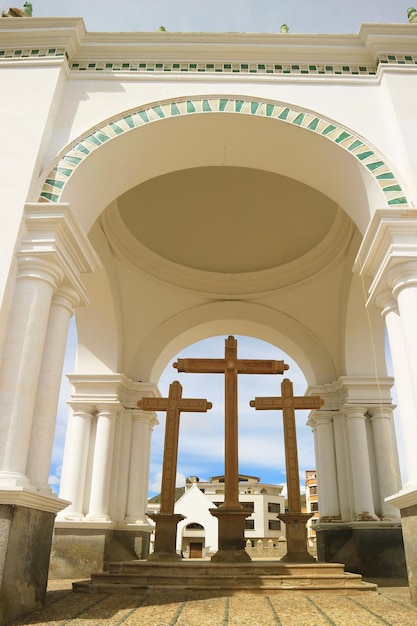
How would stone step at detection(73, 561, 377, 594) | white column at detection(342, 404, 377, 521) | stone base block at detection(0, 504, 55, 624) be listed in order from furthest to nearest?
white column at detection(342, 404, 377, 521) → stone step at detection(73, 561, 377, 594) → stone base block at detection(0, 504, 55, 624)

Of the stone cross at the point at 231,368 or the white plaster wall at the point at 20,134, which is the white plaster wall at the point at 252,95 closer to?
the white plaster wall at the point at 20,134

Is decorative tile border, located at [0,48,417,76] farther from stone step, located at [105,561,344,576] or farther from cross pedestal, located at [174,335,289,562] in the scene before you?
stone step, located at [105,561,344,576]

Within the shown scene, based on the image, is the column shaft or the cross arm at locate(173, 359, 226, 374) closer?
the column shaft

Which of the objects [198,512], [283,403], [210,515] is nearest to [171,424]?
[283,403]

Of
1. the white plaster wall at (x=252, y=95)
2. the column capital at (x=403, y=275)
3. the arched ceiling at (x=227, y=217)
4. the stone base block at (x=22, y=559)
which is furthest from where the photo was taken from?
the arched ceiling at (x=227, y=217)

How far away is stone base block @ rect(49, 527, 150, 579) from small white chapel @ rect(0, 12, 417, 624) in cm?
3

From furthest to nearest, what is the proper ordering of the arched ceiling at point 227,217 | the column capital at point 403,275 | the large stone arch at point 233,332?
the large stone arch at point 233,332 < the arched ceiling at point 227,217 < the column capital at point 403,275

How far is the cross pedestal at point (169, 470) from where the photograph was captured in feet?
20.9

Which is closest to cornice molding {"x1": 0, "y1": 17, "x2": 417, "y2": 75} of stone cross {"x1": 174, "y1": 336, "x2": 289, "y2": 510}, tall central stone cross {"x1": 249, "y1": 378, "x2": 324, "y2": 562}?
stone cross {"x1": 174, "y1": 336, "x2": 289, "y2": 510}

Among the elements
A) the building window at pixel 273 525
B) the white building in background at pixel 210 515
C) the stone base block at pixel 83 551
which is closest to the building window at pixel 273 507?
the white building in background at pixel 210 515

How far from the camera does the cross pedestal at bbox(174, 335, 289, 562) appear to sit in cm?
621

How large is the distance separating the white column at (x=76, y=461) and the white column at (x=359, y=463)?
4.42m

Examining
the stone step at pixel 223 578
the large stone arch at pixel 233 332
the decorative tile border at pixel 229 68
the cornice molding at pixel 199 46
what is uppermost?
the cornice molding at pixel 199 46

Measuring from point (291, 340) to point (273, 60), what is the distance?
208 inches
